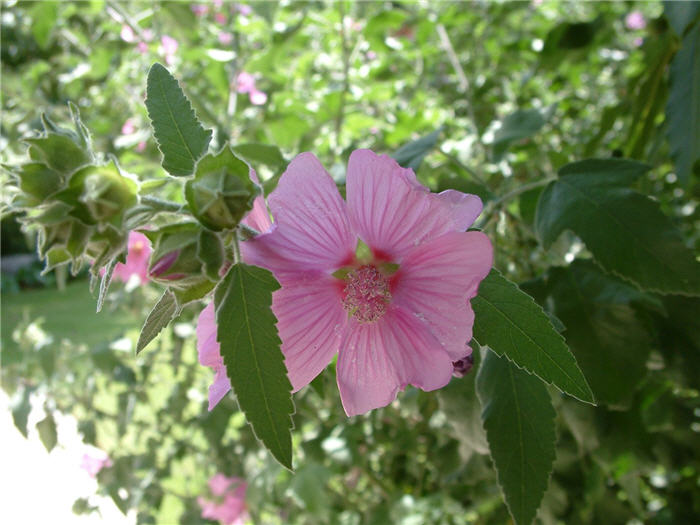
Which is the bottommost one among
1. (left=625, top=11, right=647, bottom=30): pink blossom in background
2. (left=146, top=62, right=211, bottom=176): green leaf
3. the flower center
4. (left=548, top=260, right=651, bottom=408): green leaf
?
(left=625, top=11, right=647, bottom=30): pink blossom in background

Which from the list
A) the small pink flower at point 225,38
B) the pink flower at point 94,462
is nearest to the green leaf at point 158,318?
the pink flower at point 94,462

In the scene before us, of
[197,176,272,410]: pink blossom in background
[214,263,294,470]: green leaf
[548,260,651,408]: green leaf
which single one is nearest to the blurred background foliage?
[548,260,651,408]: green leaf

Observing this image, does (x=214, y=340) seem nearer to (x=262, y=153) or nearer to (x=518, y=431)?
(x=518, y=431)

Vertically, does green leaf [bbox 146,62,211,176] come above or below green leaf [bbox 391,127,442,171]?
above

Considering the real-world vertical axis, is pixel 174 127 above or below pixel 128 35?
above

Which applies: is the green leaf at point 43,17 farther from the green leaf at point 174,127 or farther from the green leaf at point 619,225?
the green leaf at point 619,225

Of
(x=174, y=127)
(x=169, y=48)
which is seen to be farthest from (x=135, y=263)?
(x=174, y=127)

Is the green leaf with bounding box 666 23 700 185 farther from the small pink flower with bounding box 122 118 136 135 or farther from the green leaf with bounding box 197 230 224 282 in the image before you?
the small pink flower with bounding box 122 118 136 135
